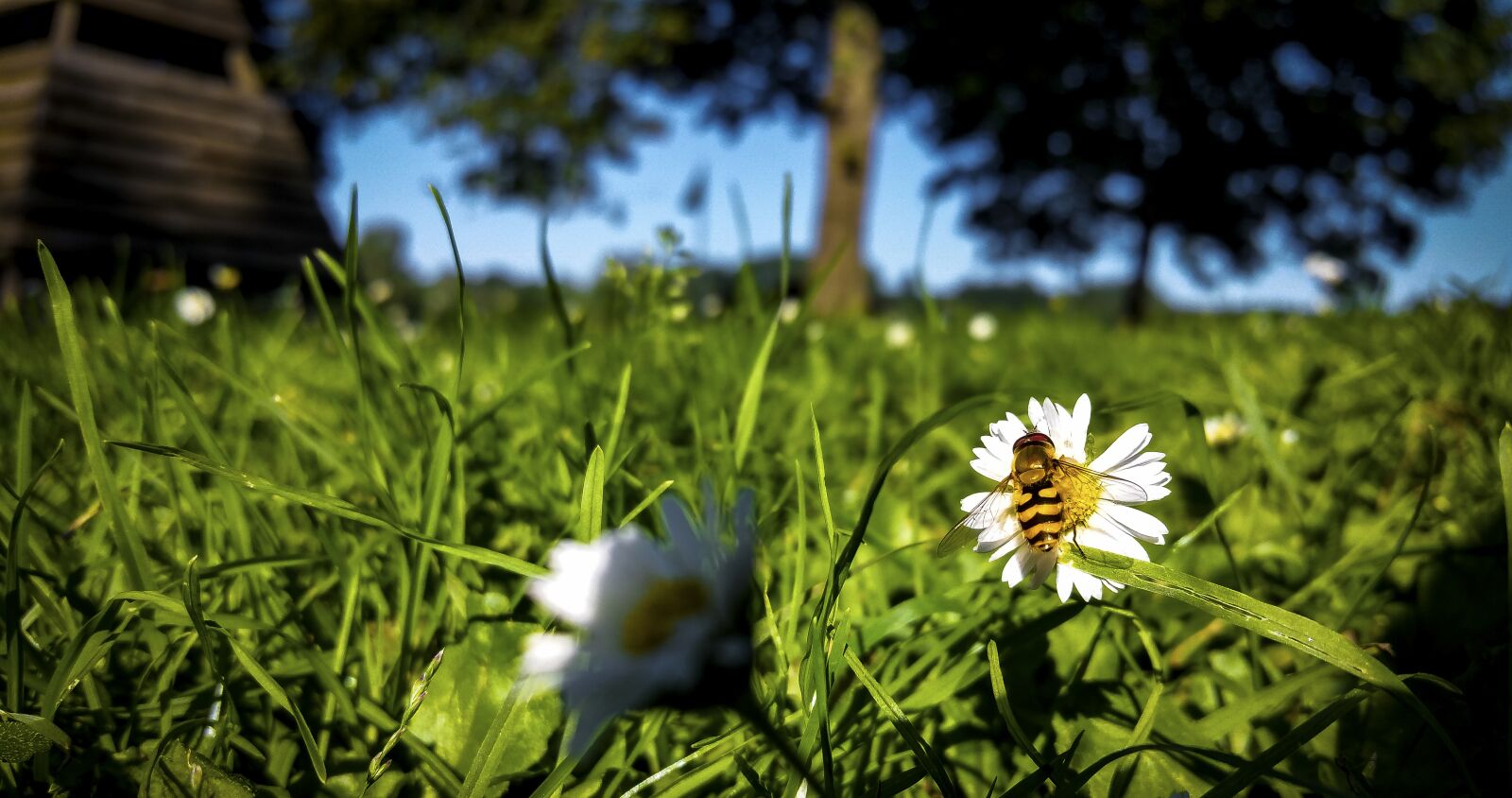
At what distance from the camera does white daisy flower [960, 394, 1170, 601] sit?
0.61 metres

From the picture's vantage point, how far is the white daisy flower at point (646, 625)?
1.40ft

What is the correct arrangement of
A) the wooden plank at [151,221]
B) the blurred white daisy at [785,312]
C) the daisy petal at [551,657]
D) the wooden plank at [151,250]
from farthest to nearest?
the wooden plank at [151,221]
the wooden plank at [151,250]
the blurred white daisy at [785,312]
the daisy petal at [551,657]

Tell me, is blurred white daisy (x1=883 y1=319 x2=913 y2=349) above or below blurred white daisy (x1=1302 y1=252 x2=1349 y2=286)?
below

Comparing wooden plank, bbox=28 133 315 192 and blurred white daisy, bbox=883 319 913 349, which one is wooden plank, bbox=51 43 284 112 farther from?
blurred white daisy, bbox=883 319 913 349

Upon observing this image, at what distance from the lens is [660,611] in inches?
17.7

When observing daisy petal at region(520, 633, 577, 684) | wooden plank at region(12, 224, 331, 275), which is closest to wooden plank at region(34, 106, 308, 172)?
wooden plank at region(12, 224, 331, 275)

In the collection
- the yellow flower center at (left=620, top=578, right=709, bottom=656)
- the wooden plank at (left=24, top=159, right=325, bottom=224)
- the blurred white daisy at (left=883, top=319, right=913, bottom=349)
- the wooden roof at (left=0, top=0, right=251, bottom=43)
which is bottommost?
the blurred white daisy at (left=883, top=319, right=913, bottom=349)

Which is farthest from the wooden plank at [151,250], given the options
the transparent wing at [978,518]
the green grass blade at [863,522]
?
the transparent wing at [978,518]

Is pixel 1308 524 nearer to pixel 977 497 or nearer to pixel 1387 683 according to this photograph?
pixel 1387 683

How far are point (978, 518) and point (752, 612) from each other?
193 mm

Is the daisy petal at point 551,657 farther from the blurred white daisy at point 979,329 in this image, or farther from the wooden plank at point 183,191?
the wooden plank at point 183,191

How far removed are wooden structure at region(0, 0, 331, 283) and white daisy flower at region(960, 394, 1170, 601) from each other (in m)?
10.9

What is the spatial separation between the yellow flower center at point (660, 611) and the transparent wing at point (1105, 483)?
0.32 m

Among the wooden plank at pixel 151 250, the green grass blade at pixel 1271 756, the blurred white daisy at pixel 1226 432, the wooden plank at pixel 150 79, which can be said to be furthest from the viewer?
the wooden plank at pixel 150 79
